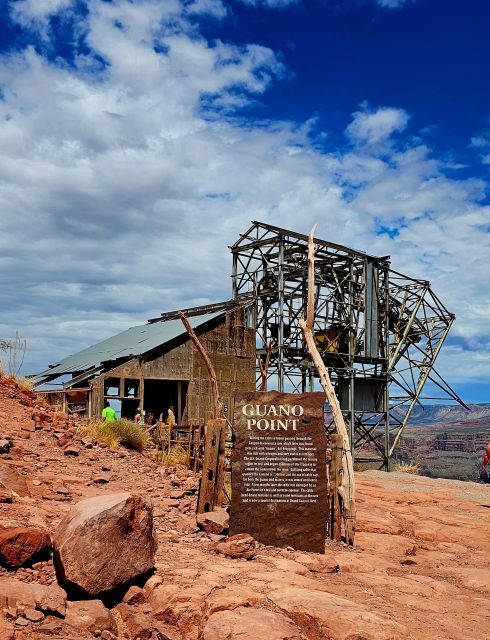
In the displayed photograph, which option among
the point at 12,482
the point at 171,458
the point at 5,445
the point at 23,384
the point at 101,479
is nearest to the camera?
the point at 12,482

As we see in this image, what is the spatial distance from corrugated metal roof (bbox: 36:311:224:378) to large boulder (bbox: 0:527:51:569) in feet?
55.8

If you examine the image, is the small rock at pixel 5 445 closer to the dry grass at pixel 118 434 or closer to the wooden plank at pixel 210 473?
the dry grass at pixel 118 434

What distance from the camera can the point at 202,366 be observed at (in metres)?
25.5

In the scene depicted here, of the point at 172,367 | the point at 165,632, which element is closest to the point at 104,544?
the point at 165,632

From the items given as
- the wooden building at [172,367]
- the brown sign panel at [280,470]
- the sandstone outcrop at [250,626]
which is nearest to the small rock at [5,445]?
the brown sign panel at [280,470]

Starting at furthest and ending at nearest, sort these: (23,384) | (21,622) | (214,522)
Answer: (23,384), (214,522), (21,622)

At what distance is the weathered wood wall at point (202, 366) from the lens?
23453 mm

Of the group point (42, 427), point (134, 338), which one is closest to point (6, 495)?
point (42, 427)

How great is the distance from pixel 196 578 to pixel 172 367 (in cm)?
1784

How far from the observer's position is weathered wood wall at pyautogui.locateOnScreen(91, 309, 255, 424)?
76.9 feet

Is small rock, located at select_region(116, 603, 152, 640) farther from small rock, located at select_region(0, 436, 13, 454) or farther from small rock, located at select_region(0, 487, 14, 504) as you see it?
small rock, located at select_region(0, 436, 13, 454)

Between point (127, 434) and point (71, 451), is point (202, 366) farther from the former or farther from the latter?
point (71, 451)

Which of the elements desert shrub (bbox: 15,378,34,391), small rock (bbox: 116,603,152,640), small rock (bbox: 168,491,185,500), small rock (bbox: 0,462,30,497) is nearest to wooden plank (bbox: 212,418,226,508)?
small rock (bbox: 168,491,185,500)

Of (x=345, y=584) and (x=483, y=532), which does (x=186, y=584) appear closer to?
(x=345, y=584)
